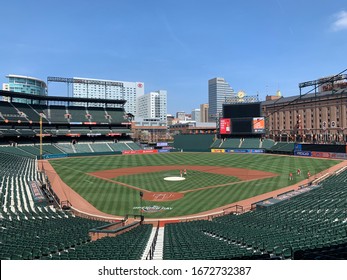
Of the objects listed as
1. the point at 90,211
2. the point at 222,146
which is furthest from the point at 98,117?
the point at 90,211

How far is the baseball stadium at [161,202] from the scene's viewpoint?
12.7 meters

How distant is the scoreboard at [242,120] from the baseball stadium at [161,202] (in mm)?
338

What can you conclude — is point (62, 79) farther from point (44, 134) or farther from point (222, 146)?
point (222, 146)

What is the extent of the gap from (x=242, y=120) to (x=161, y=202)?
6725 centimetres

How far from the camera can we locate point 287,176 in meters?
49.3

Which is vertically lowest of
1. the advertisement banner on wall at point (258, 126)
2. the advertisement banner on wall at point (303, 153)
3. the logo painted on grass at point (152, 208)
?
the logo painted on grass at point (152, 208)

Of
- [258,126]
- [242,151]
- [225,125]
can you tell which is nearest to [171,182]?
[225,125]

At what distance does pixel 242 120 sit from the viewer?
94.3m

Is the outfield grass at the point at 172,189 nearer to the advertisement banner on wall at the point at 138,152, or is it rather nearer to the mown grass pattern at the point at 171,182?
the mown grass pattern at the point at 171,182

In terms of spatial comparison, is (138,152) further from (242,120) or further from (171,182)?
(171,182)

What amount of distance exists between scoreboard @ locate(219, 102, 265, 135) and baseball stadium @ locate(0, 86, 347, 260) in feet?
1.11

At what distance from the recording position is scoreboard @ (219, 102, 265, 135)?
9156 centimetres

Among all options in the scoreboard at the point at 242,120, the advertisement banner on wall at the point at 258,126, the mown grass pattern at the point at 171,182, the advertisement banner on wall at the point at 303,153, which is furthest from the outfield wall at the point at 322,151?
the mown grass pattern at the point at 171,182

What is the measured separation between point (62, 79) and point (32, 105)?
46.5 feet
